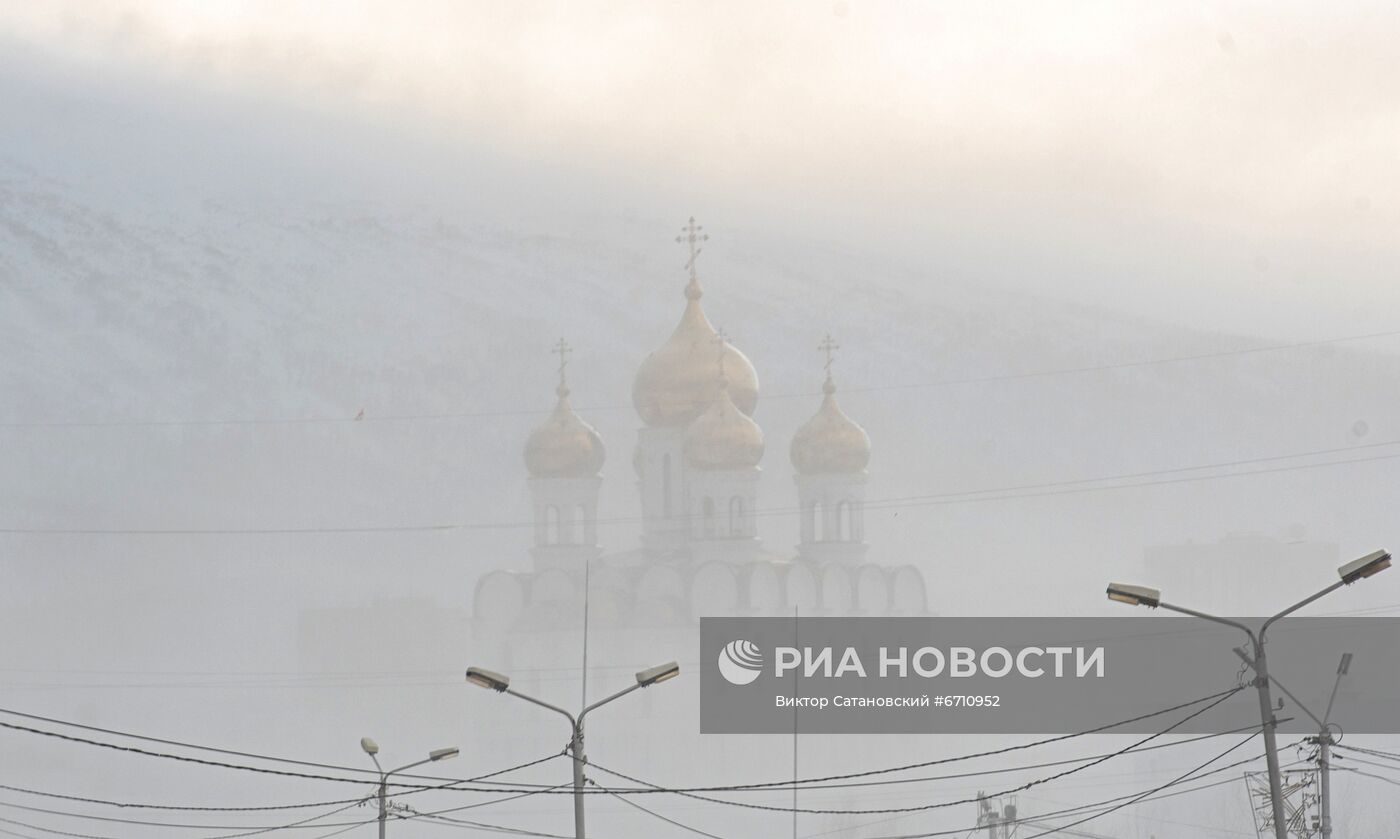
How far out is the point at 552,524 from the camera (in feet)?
191

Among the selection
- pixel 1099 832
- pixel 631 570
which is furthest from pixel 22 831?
pixel 1099 832

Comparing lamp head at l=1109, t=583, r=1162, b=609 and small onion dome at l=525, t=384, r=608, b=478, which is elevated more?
small onion dome at l=525, t=384, r=608, b=478

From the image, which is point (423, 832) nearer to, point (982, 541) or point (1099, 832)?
point (1099, 832)

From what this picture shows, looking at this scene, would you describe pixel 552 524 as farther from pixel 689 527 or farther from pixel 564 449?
pixel 689 527

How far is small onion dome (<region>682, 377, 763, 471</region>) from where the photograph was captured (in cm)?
5484

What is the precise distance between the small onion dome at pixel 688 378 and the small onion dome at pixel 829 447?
185 centimetres

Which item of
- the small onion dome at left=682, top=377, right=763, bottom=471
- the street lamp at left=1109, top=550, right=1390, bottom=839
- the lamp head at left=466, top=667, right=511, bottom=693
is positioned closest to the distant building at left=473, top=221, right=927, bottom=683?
the small onion dome at left=682, top=377, right=763, bottom=471

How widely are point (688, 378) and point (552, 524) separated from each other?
5.55 metres

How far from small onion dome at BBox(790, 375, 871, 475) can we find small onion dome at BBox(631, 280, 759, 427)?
6.06 feet

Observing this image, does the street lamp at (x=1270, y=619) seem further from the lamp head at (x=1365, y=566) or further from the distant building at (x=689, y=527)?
the distant building at (x=689, y=527)

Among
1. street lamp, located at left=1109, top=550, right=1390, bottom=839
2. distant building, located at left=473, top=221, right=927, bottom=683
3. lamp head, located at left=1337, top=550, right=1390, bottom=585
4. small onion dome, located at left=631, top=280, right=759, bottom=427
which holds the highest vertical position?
small onion dome, located at left=631, top=280, right=759, bottom=427

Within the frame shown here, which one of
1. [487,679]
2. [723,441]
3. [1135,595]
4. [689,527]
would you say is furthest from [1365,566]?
[689,527]

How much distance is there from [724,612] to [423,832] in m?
11.8

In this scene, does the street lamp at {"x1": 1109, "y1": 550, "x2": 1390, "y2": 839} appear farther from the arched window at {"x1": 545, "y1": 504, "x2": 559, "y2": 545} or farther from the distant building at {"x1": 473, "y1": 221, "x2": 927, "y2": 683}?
the arched window at {"x1": 545, "y1": 504, "x2": 559, "y2": 545}
